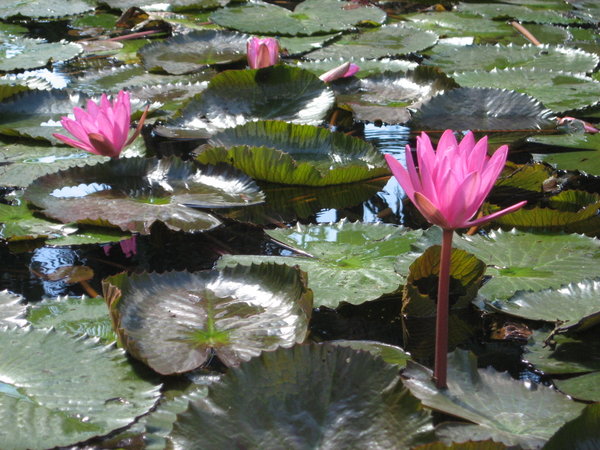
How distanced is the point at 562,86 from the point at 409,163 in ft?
6.76

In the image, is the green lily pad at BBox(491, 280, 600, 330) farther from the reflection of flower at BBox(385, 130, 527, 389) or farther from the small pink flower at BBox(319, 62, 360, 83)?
the small pink flower at BBox(319, 62, 360, 83)

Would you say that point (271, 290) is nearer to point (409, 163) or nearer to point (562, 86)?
point (409, 163)

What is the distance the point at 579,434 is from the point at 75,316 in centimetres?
85

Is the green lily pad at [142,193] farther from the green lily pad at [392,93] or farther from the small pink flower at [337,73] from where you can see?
the small pink flower at [337,73]

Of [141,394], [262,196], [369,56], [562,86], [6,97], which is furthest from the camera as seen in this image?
[369,56]

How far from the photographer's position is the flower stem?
3.01 ft

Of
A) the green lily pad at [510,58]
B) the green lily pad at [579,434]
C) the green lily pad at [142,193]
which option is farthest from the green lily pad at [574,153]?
the green lily pad at [579,434]

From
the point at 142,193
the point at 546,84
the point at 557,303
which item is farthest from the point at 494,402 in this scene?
the point at 546,84

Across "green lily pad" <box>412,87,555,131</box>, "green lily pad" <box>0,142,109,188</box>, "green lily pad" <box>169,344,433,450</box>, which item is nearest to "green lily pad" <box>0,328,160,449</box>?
"green lily pad" <box>169,344,433,450</box>

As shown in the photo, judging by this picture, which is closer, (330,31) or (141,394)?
(141,394)

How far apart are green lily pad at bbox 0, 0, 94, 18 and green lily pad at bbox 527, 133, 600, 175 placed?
9.48 feet

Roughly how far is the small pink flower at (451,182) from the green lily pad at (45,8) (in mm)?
3548

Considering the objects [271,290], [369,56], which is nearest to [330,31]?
[369,56]

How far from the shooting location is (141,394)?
101cm
